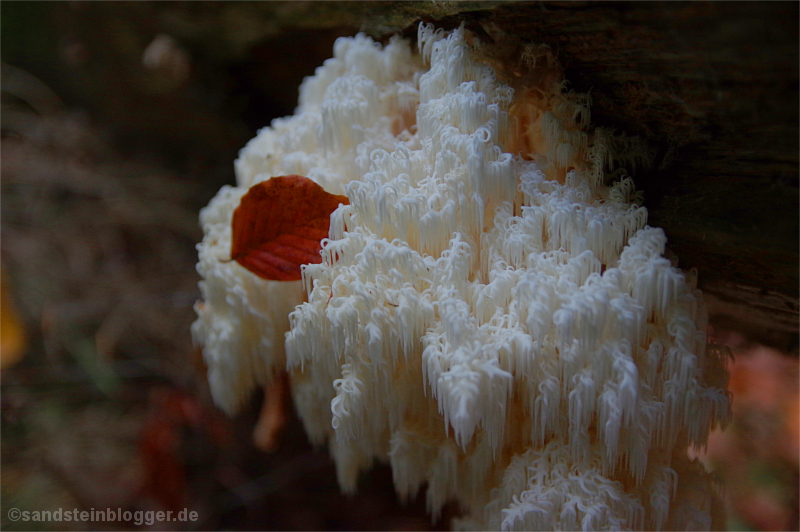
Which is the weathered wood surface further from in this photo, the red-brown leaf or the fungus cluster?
the red-brown leaf

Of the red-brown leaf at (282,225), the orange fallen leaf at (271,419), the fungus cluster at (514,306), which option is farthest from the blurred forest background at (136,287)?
the fungus cluster at (514,306)

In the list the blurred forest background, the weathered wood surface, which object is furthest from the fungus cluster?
the blurred forest background

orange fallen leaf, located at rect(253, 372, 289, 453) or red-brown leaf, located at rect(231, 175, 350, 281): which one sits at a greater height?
red-brown leaf, located at rect(231, 175, 350, 281)

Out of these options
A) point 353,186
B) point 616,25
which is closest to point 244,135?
point 353,186

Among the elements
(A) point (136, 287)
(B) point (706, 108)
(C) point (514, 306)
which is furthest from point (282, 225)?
(A) point (136, 287)

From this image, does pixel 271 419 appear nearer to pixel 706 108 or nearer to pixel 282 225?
pixel 282 225

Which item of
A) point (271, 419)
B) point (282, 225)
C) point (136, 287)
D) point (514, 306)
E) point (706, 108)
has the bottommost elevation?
point (271, 419)

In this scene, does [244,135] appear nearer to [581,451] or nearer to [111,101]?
[111,101]
